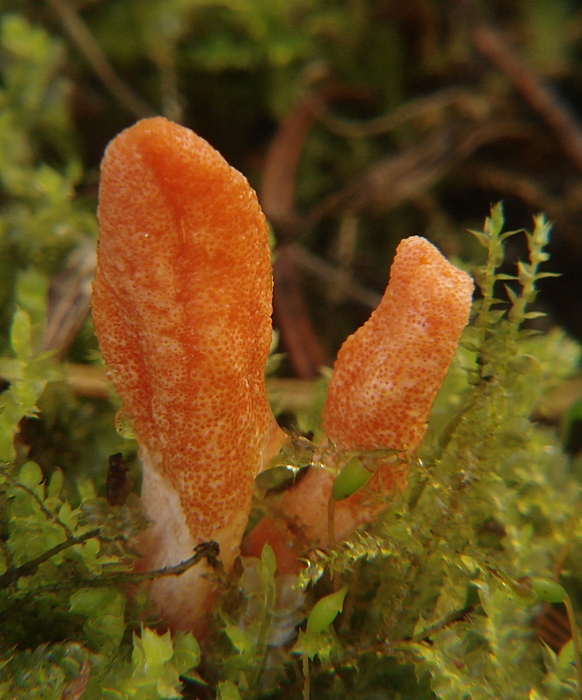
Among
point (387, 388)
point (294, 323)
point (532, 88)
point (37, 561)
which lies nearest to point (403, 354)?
point (387, 388)

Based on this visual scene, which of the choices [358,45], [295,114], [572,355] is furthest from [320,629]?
[358,45]

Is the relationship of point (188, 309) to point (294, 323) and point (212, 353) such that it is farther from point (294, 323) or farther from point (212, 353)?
point (294, 323)

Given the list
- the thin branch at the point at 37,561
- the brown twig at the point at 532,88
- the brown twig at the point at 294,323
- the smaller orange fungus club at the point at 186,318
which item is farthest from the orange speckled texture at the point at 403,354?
the brown twig at the point at 532,88

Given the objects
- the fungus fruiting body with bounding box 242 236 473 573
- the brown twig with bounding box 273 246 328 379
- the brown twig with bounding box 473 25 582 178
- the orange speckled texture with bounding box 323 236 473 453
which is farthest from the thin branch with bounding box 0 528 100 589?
the brown twig with bounding box 473 25 582 178

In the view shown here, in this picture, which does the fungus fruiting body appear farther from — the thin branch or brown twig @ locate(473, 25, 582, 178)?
brown twig @ locate(473, 25, 582, 178)

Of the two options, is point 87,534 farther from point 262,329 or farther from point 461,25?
point 461,25

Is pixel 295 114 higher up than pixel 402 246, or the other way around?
pixel 295 114
